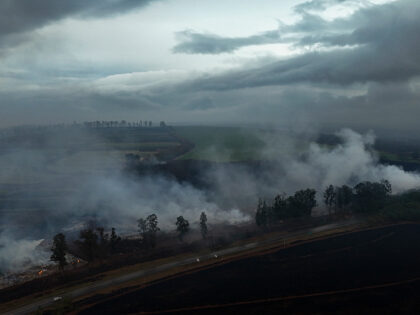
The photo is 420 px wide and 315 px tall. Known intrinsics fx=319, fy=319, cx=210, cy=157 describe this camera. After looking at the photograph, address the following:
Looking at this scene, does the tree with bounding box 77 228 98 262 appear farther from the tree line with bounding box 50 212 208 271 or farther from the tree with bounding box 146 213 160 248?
the tree with bounding box 146 213 160 248

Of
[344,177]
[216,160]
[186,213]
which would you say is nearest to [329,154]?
[344,177]

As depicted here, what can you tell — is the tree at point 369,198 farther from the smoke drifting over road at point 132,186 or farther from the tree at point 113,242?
the tree at point 113,242

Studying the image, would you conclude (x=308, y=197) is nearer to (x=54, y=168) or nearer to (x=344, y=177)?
(x=344, y=177)

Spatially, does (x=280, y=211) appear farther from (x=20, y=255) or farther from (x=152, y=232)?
(x=20, y=255)

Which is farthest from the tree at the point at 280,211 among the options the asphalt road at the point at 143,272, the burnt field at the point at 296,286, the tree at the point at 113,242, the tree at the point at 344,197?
the tree at the point at 113,242

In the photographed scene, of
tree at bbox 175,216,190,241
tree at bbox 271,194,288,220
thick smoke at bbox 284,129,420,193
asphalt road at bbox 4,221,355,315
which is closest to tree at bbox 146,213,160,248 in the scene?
tree at bbox 175,216,190,241

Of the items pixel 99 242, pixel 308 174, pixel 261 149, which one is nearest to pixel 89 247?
pixel 99 242
